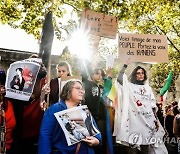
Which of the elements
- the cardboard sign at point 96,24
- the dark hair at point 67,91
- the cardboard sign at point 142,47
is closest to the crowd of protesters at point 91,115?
the dark hair at point 67,91

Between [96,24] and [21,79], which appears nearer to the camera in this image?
→ [21,79]

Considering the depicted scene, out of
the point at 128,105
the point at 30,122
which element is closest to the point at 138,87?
the point at 128,105

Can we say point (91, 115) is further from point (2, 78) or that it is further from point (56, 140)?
point (2, 78)

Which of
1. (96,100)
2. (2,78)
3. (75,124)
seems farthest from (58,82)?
(75,124)

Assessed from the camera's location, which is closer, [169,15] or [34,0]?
[34,0]

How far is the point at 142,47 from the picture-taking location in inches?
254

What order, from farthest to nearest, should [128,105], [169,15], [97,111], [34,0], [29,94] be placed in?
[169,15] → [34,0] → [128,105] → [97,111] → [29,94]

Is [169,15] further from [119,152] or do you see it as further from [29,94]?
[29,94]

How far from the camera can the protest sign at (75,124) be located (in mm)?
3793

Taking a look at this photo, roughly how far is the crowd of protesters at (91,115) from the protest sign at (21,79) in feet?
0.13

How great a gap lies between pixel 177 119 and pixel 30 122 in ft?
8.52

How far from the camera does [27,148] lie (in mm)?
4762

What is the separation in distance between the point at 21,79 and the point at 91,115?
97 centimetres

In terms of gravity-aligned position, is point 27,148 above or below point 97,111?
below
